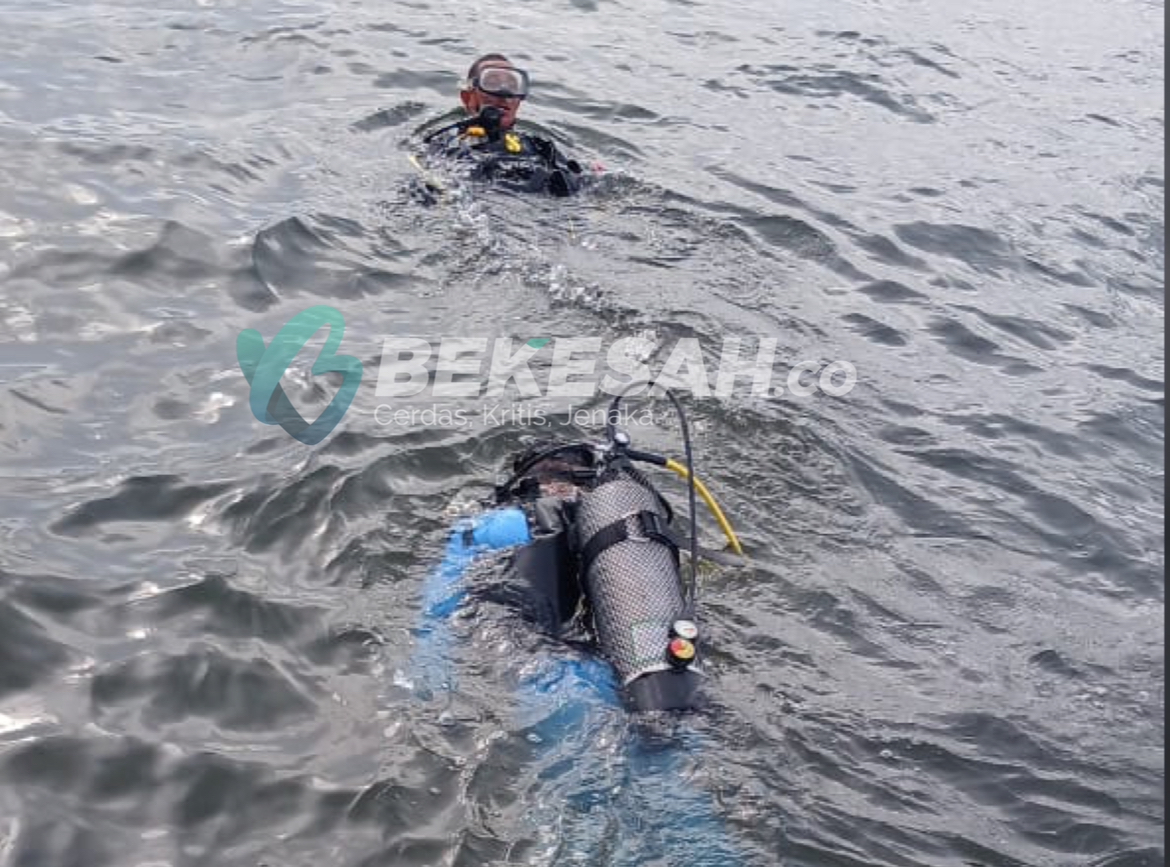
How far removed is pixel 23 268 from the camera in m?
6.56

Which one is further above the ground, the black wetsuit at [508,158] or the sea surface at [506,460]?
the black wetsuit at [508,158]

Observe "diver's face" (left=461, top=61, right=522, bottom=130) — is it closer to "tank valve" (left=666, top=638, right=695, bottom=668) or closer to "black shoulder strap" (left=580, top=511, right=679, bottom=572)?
"black shoulder strap" (left=580, top=511, right=679, bottom=572)

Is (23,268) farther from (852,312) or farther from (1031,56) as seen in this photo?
(1031,56)

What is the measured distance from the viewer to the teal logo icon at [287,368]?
18.8 feet

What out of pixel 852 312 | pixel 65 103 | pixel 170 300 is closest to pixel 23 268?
pixel 170 300

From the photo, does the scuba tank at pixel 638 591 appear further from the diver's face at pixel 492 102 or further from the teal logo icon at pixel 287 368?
the diver's face at pixel 492 102

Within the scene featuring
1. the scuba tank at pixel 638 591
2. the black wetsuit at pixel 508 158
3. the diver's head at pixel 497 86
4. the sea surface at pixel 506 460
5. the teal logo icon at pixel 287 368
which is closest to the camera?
the sea surface at pixel 506 460

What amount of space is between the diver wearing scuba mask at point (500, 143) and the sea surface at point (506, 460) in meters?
0.28

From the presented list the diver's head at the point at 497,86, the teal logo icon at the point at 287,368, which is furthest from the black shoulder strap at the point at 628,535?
the diver's head at the point at 497,86

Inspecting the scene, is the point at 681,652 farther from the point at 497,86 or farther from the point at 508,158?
the point at 497,86

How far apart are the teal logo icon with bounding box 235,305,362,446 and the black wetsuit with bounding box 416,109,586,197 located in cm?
210

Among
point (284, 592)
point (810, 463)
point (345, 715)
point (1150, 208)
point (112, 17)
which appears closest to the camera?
point (345, 715)

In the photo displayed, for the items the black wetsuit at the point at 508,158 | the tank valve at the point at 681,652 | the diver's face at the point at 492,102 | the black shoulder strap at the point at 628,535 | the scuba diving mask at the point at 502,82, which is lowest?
the black wetsuit at the point at 508,158

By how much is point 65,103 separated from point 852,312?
6.19 meters
